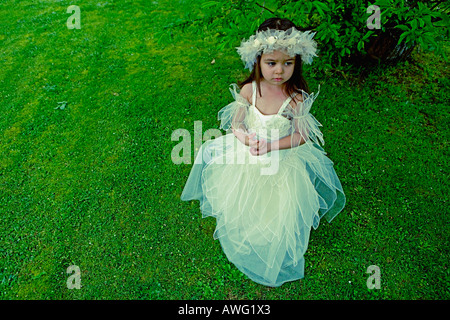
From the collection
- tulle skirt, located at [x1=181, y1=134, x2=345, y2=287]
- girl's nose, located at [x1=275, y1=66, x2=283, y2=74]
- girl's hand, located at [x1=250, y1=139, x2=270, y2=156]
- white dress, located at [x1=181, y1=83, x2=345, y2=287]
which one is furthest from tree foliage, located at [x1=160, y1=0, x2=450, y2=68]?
tulle skirt, located at [x1=181, y1=134, x2=345, y2=287]

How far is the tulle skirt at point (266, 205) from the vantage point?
2.74 meters

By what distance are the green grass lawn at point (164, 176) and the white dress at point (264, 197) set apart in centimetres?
19

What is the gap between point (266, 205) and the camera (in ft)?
9.21

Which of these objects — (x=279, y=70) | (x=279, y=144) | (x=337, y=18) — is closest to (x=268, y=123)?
(x=279, y=144)

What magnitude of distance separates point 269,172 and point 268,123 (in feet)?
1.56

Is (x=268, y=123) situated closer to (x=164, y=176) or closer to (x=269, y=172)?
(x=269, y=172)

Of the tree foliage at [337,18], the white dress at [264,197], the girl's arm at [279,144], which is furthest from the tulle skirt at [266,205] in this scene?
the tree foliage at [337,18]

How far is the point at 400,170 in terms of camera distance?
3.61 m

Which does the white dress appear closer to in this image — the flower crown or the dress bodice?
the dress bodice

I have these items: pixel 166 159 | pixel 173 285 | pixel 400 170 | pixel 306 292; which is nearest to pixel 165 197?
pixel 166 159

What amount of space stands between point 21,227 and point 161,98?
244 centimetres

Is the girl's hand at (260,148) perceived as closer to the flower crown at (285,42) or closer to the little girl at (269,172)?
the little girl at (269,172)

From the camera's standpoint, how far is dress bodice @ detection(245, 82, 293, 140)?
2480 mm
